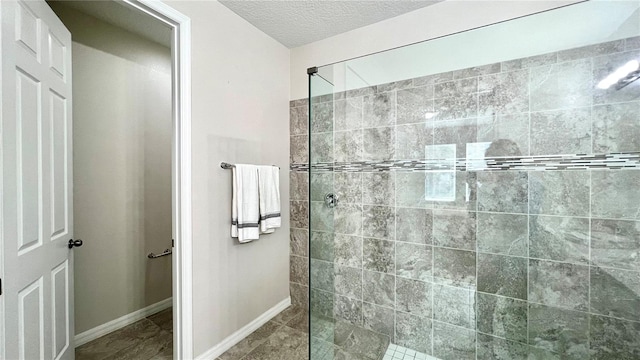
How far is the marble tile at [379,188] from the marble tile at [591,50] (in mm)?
1022

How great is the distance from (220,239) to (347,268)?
2.96 feet

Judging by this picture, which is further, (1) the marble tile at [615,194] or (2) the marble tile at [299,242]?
(2) the marble tile at [299,242]

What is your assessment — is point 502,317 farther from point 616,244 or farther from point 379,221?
point 379,221

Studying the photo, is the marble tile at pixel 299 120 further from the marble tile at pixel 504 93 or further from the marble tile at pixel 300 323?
the marble tile at pixel 300 323

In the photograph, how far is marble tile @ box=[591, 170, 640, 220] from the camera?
3.77 ft

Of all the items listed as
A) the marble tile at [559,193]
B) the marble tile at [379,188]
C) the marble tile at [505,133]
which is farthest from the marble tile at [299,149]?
the marble tile at [559,193]

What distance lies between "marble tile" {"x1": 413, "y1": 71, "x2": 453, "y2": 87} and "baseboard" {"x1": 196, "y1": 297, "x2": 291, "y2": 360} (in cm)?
208

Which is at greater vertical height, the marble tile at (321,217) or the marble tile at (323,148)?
the marble tile at (323,148)

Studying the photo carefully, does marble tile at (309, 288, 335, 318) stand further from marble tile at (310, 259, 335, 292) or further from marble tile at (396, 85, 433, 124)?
marble tile at (396, 85, 433, 124)

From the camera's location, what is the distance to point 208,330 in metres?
1.65

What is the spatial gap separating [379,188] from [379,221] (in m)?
0.22

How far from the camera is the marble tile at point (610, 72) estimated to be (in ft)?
3.73

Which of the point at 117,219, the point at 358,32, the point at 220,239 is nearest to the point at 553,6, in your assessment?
the point at 358,32

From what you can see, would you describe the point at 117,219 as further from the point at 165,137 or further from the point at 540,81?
the point at 540,81
